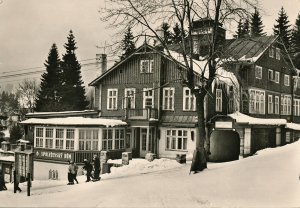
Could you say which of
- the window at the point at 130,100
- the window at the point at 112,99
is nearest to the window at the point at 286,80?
the window at the point at 130,100

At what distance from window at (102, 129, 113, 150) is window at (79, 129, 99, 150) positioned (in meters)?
0.54

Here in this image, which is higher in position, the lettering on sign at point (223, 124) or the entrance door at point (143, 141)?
the lettering on sign at point (223, 124)

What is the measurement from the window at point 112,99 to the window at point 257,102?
1188 cm

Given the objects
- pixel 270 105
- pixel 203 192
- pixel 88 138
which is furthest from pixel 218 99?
pixel 203 192

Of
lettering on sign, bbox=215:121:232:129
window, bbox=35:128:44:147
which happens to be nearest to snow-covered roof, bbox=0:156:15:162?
window, bbox=35:128:44:147

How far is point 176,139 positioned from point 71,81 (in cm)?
2720

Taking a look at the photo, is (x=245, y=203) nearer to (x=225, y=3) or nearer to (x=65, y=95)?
(x=225, y=3)

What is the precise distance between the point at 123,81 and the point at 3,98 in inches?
1380

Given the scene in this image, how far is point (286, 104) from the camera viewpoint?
42.3 metres

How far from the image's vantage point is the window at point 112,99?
3572cm

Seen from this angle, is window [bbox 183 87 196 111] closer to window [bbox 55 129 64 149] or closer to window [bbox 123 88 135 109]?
window [bbox 123 88 135 109]

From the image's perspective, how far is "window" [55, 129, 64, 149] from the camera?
101 ft

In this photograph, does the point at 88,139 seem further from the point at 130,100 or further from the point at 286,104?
the point at 286,104

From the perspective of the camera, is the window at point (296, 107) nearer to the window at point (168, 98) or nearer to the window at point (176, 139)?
the window at point (176, 139)
